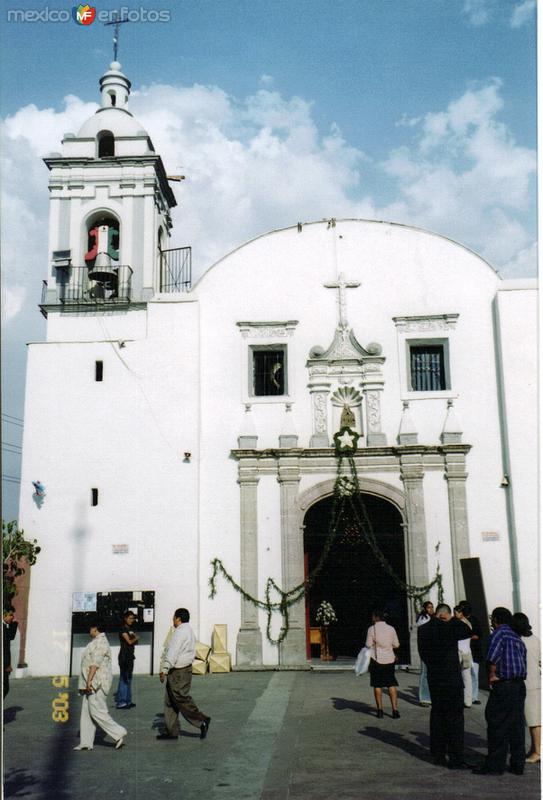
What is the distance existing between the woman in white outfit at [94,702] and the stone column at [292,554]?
774cm

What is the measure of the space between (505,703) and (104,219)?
49.8 feet

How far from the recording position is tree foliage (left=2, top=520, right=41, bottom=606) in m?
15.0

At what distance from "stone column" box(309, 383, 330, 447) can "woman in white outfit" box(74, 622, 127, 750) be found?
9.19 m

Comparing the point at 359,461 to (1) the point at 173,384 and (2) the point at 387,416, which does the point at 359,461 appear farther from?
(1) the point at 173,384

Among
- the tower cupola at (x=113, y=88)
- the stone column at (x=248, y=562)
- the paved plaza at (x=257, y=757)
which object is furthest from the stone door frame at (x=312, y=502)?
the tower cupola at (x=113, y=88)

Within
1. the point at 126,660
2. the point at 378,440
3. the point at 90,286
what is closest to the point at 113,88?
the point at 90,286

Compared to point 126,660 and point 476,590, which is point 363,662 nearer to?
point 126,660

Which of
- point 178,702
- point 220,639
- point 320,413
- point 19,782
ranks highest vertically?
point 320,413

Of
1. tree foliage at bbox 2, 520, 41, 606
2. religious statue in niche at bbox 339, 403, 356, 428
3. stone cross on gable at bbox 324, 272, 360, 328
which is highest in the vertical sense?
stone cross on gable at bbox 324, 272, 360, 328

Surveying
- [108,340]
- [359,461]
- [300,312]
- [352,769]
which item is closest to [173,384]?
[108,340]

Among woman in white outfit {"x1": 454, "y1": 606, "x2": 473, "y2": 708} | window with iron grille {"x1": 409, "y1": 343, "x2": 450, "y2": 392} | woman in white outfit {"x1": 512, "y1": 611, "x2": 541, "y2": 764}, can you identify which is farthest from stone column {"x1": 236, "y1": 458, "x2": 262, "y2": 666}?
woman in white outfit {"x1": 512, "y1": 611, "x2": 541, "y2": 764}

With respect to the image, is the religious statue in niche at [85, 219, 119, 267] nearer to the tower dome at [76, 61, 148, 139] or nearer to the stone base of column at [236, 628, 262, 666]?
the tower dome at [76, 61, 148, 139]

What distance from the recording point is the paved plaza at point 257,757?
6902mm

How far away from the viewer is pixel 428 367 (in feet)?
57.9
